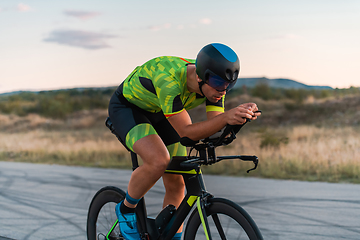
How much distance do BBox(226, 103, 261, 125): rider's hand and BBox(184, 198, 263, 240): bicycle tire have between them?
0.55 metres

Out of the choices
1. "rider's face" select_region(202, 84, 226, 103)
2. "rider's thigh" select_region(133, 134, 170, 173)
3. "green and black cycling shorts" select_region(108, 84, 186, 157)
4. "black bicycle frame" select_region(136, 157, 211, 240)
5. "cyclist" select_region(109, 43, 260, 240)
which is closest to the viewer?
"cyclist" select_region(109, 43, 260, 240)

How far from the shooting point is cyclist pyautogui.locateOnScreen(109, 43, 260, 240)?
2.46m

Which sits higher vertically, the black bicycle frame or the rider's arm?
the rider's arm

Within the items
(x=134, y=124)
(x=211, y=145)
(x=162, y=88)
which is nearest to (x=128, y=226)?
(x=134, y=124)

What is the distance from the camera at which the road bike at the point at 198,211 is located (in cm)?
247

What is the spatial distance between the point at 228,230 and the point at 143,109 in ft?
3.77

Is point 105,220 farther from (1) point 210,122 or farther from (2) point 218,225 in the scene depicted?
(1) point 210,122

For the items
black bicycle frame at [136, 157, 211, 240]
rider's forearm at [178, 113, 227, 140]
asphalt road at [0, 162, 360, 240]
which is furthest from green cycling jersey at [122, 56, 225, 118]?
asphalt road at [0, 162, 360, 240]

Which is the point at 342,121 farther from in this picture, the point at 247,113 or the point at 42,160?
the point at 247,113

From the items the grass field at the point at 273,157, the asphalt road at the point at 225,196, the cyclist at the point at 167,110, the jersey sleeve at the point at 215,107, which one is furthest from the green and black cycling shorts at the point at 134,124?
the grass field at the point at 273,157

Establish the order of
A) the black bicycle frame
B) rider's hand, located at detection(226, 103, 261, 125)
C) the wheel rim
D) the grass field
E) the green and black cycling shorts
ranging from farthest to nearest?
the grass field → the wheel rim → the green and black cycling shorts → the black bicycle frame → rider's hand, located at detection(226, 103, 261, 125)

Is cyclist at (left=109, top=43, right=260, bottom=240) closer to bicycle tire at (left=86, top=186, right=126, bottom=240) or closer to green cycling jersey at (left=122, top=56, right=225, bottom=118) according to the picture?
green cycling jersey at (left=122, top=56, right=225, bottom=118)

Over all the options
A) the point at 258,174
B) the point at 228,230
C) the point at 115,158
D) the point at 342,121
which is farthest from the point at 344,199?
the point at 342,121

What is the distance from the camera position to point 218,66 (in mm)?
2447
